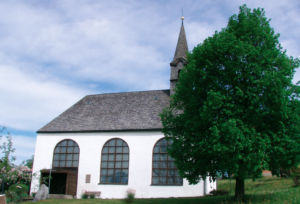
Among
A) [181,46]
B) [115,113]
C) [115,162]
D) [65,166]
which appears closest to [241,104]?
[115,162]

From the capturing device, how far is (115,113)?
29.1 meters

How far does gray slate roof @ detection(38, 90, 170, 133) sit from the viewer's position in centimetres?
2712

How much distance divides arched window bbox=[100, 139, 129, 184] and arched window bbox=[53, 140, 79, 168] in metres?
2.89

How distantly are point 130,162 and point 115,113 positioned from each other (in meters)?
5.78

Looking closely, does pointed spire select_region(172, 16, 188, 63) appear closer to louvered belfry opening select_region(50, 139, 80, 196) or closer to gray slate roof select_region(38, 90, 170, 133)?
gray slate roof select_region(38, 90, 170, 133)

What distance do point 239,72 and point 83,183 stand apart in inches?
711

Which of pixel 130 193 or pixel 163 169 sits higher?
pixel 163 169

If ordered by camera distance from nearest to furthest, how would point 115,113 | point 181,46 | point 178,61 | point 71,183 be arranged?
1. point 71,183
2. point 115,113
3. point 178,61
4. point 181,46

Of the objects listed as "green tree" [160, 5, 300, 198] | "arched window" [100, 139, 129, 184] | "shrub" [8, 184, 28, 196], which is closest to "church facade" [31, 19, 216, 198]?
"arched window" [100, 139, 129, 184]

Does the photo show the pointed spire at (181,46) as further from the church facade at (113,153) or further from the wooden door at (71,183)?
the wooden door at (71,183)

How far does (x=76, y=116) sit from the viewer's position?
3003 centimetres

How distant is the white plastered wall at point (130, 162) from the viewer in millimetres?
23984

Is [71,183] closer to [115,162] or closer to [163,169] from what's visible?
[115,162]

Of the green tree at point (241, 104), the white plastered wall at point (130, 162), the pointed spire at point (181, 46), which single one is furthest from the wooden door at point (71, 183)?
the pointed spire at point (181, 46)
